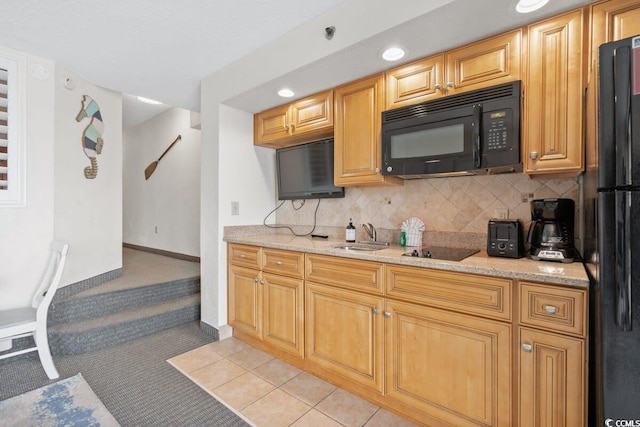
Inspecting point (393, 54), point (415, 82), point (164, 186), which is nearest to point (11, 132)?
point (164, 186)

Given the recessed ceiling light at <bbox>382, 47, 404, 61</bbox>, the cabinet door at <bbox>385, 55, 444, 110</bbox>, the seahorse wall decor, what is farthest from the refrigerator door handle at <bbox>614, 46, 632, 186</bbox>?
the seahorse wall decor

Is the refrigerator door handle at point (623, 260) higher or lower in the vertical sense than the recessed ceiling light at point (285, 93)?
lower

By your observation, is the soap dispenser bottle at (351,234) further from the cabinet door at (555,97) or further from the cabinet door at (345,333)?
the cabinet door at (555,97)

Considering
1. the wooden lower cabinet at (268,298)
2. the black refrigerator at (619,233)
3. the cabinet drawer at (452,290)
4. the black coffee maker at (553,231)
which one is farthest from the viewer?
the wooden lower cabinet at (268,298)

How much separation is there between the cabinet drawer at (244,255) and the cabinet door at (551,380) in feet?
6.24

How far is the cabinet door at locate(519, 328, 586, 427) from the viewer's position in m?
1.21

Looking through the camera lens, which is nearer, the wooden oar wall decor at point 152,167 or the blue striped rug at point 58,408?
the blue striped rug at point 58,408

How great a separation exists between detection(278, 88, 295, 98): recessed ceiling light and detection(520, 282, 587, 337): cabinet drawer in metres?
2.10

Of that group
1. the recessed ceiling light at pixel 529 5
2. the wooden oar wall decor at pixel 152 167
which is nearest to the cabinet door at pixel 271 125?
the recessed ceiling light at pixel 529 5

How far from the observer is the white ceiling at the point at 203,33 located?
160 centimetres

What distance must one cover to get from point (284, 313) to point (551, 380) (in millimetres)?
1660

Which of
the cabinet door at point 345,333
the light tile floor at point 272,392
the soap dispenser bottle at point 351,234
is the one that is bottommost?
the light tile floor at point 272,392

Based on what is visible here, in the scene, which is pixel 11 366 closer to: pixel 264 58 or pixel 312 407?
pixel 312 407

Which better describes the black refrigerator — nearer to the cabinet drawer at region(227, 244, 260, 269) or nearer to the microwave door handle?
the microwave door handle
